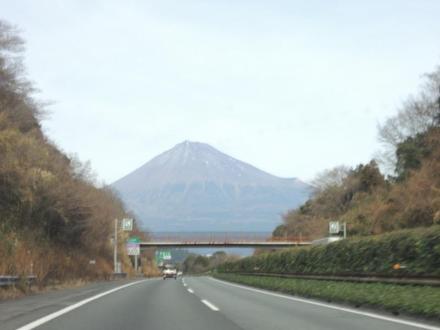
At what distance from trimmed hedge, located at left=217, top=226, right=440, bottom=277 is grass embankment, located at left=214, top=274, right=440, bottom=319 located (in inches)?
19.5

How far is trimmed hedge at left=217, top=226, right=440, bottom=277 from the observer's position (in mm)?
15672

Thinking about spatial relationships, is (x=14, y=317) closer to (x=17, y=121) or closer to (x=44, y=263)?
(x=44, y=263)

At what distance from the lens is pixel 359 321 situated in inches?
516

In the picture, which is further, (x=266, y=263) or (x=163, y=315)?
(x=266, y=263)

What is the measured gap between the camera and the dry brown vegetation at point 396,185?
57.8m

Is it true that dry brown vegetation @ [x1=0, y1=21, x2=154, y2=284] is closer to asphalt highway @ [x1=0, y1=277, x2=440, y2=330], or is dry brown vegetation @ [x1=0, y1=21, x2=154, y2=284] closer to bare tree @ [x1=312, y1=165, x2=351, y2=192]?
asphalt highway @ [x1=0, y1=277, x2=440, y2=330]

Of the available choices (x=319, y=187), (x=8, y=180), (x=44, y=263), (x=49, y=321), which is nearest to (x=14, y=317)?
(x=49, y=321)

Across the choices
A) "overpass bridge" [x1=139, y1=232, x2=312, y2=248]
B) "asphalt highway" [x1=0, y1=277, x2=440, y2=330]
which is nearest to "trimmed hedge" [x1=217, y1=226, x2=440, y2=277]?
"asphalt highway" [x1=0, y1=277, x2=440, y2=330]

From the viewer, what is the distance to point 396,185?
70625mm

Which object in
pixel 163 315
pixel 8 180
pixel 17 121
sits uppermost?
pixel 17 121

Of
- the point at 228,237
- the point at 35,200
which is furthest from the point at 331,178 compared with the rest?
the point at 35,200

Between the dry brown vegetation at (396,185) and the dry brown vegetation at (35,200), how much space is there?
28791 mm

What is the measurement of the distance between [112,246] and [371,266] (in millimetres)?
66203

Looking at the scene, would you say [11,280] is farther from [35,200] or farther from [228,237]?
[228,237]
